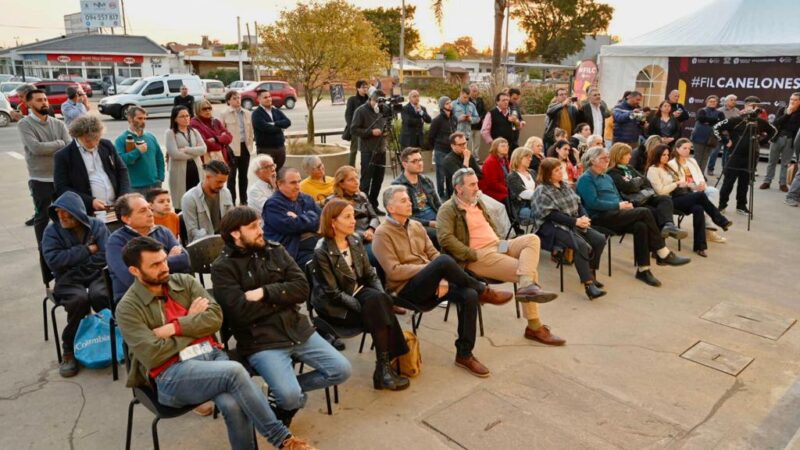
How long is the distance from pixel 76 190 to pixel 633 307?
5032mm

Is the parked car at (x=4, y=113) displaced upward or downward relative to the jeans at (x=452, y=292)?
upward

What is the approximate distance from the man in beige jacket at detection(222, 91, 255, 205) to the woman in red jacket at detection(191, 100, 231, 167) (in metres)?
0.51

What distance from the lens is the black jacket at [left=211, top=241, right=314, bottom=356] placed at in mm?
3170

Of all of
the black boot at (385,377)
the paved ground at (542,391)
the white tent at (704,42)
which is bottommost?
the paved ground at (542,391)

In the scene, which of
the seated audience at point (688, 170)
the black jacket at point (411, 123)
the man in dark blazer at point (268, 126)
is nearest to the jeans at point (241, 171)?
the man in dark blazer at point (268, 126)

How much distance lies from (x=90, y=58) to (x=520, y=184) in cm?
4409

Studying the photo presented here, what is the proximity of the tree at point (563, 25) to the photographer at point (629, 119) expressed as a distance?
149 feet

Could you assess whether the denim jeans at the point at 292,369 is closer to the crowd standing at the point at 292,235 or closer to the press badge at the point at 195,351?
the crowd standing at the point at 292,235

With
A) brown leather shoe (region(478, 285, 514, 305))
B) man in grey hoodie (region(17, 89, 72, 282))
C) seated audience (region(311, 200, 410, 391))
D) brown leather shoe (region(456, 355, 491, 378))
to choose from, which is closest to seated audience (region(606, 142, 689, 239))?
brown leather shoe (region(478, 285, 514, 305))

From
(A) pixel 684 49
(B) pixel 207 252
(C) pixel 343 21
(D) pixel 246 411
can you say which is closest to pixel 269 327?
(D) pixel 246 411

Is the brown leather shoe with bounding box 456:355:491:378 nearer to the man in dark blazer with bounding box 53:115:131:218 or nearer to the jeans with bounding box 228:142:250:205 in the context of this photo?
the man in dark blazer with bounding box 53:115:131:218

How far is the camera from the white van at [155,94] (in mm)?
22047

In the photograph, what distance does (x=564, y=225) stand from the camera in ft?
18.2

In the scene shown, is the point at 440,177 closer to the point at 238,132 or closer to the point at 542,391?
the point at 238,132
